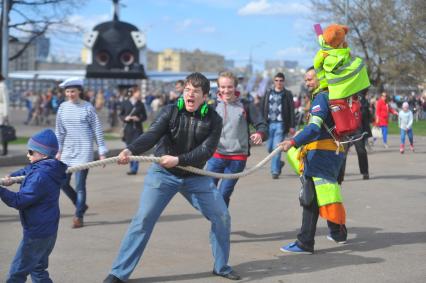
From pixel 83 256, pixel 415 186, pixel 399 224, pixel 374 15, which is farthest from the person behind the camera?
pixel 374 15

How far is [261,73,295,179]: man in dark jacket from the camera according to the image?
11.9m

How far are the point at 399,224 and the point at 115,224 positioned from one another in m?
3.32

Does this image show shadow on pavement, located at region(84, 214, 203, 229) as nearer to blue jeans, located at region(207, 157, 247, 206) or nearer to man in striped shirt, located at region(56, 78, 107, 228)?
man in striped shirt, located at region(56, 78, 107, 228)

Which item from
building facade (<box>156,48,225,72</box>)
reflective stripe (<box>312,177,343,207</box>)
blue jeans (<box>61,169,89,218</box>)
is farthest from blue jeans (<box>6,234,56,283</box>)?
building facade (<box>156,48,225,72</box>)

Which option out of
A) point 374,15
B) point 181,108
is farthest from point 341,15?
point 181,108

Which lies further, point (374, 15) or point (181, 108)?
point (374, 15)

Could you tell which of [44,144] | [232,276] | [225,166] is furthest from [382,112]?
[44,144]

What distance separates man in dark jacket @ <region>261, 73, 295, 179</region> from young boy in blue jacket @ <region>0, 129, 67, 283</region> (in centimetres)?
732

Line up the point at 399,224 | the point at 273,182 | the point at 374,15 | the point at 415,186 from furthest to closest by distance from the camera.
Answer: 1. the point at 374,15
2. the point at 273,182
3. the point at 415,186
4. the point at 399,224

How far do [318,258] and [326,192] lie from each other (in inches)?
24.7

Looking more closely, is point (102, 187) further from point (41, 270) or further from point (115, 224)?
point (41, 270)

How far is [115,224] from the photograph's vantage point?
7926 mm

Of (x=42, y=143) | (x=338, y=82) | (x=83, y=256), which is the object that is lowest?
(x=83, y=256)

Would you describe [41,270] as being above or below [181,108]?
below
